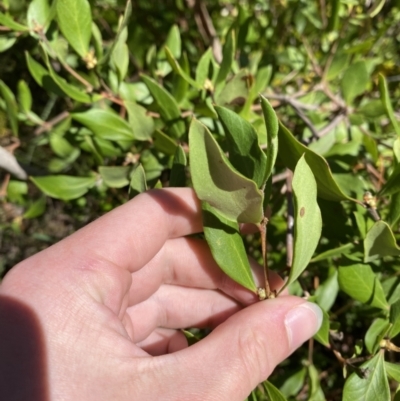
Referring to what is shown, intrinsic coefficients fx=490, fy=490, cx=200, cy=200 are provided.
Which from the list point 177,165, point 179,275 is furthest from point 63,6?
point 179,275

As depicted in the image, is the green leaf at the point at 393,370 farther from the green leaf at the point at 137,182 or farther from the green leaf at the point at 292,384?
the green leaf at the point at 137,182

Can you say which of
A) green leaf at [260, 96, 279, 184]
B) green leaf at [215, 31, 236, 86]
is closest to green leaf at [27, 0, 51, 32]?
green leaf at [215, 31, 236, 86]

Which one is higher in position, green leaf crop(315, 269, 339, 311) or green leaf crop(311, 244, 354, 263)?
green leaf crop(311, 244, 354, 263)

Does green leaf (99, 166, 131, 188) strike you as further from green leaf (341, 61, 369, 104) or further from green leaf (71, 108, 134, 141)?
green leaf (341, 61, 369, 104)

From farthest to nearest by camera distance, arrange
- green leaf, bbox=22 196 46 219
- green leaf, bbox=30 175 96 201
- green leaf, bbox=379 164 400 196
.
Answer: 1. green leaf, bbox=22 196 46 219
2. green leaf, bbox=30 175 96 201
3. green leaf, bbox=379 164 400 196

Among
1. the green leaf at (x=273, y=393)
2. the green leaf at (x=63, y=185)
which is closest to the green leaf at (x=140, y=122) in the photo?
the green leaf at (x=63, y=185)

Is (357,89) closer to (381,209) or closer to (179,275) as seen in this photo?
(381,209)

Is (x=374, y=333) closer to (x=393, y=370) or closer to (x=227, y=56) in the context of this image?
(x=393, y=370)
